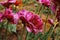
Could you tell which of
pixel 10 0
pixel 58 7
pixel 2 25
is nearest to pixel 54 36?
pixel 2 25

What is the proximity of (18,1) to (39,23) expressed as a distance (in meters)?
0.25

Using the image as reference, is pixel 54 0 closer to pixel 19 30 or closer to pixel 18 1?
pixel 18 1

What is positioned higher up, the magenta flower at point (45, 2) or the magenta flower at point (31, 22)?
A: the magenta flower at point (45, 2)

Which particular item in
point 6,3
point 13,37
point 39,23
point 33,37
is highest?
point 6,3

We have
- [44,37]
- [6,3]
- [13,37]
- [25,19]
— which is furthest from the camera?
[13,37]

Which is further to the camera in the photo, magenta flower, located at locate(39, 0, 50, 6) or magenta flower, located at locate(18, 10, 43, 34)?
magenta flower, located at locate(39, 0, 50, 6)

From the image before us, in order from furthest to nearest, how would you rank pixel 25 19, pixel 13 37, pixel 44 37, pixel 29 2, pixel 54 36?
pixel 29 2 < pixel 13 37 < pixel 54 36 < pixel 44 37 < pixel 25 19

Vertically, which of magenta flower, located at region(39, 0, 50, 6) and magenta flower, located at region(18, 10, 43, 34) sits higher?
magenta flower, located at region(39, 0, 50, 6)

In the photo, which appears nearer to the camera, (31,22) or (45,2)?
(31,22)

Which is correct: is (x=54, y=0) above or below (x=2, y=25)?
above

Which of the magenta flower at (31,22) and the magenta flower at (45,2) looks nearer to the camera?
the magenta flower at (31,22)

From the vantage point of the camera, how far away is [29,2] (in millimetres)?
4383

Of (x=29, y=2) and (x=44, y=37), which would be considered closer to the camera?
(x=44, y=37)

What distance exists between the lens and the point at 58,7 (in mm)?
1547
